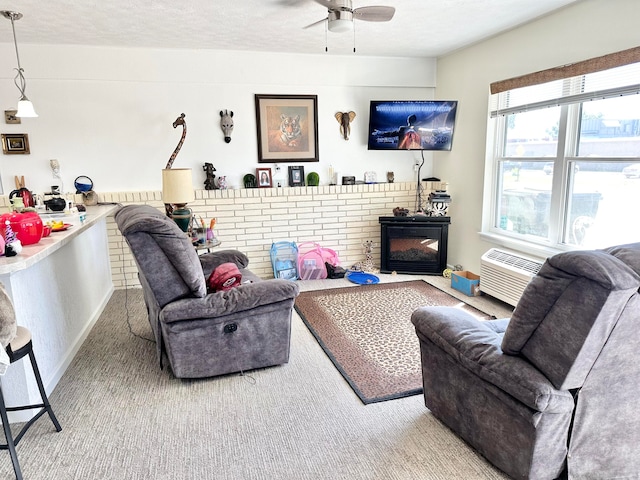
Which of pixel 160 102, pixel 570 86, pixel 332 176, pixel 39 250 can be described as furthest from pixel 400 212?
pixel 39 250

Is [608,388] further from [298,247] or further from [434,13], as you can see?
[298,247]

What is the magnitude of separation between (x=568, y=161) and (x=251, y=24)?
292 cm

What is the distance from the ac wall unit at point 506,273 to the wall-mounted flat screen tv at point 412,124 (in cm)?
151

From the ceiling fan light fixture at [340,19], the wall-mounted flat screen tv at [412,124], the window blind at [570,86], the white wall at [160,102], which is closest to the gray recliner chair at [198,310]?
the ceiling fan light fixture at [340,19]

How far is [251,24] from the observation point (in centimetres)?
371

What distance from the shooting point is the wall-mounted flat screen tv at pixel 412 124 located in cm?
489

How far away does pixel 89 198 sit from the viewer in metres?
4.40

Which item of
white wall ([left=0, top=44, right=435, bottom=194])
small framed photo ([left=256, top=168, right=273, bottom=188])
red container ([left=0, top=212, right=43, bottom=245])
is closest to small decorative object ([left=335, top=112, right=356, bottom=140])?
white wall ([left=0, top=44, right=435, bottom=194])

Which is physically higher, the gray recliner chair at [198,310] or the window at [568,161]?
the window at [568,161]

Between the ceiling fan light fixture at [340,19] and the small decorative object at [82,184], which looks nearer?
the ceiling fan light fixture at [340,19]

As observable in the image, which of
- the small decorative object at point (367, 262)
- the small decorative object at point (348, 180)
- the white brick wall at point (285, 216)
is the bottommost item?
the small decorative object at point (367, 262)

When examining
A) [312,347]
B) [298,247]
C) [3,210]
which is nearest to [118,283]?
[3,210]

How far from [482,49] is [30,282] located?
14.6 feet

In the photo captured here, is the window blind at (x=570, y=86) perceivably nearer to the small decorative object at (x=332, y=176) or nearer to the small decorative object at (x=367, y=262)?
the small decorative object at (x=332, y=176)
